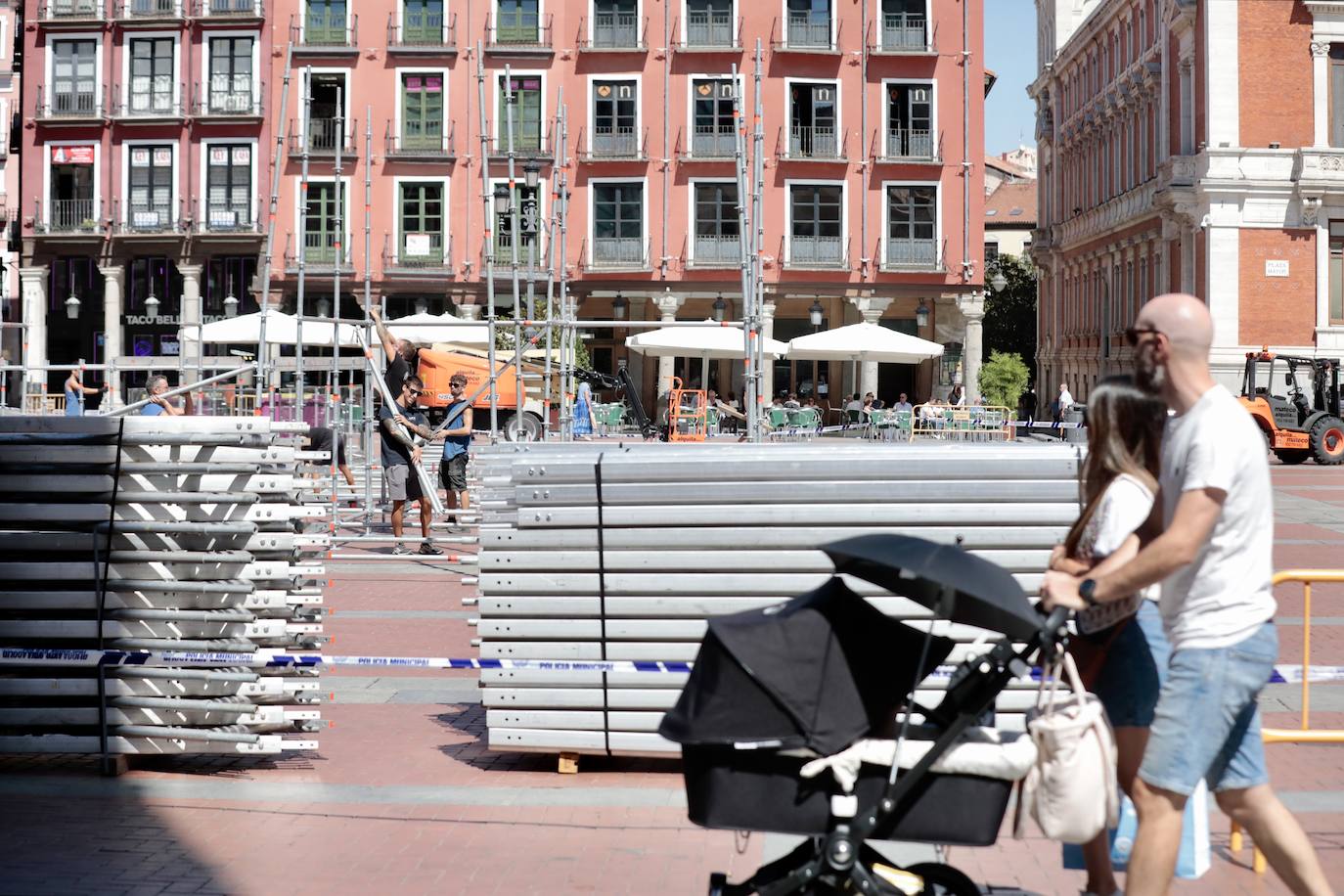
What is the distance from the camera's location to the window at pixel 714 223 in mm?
48469

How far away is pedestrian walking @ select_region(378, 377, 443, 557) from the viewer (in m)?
16.4

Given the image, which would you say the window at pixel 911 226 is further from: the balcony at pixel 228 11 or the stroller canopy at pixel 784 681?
the stroller canopy at pixel 784 681

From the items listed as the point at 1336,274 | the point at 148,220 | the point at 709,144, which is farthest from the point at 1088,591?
the point at 148,220

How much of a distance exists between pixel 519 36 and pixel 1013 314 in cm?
4082

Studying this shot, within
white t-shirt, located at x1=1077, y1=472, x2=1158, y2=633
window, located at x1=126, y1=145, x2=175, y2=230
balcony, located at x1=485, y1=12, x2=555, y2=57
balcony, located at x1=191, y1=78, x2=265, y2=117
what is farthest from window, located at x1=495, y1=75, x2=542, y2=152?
white t-shirt, located at x1=1077, y1=472, x2=1158, y2=633

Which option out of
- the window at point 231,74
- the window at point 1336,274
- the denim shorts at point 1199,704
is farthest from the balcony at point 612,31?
the denim shorts at point 1199,704

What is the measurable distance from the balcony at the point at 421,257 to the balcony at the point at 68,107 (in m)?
10.6

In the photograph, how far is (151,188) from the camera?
51.1 meters

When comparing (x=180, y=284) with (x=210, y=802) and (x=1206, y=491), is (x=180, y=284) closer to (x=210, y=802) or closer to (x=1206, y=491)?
(x=210, y=802)

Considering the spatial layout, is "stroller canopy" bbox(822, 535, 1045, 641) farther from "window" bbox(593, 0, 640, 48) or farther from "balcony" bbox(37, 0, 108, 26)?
"balcony" bbox(37, 0, 108, 26)

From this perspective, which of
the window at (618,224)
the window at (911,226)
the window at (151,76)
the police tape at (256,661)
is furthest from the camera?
the window at (151,76)

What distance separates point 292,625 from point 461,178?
4204 centimetres

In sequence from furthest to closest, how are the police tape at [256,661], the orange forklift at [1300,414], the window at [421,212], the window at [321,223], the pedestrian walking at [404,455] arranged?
the window at [421,212] < the window at [321,223] < the orange forklift at [1300,414] < the pedestrian walking at [404,455] < the police tape at [256,661]

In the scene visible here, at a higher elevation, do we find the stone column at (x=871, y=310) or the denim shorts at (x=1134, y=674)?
the stone column at (x=871, y=310)
